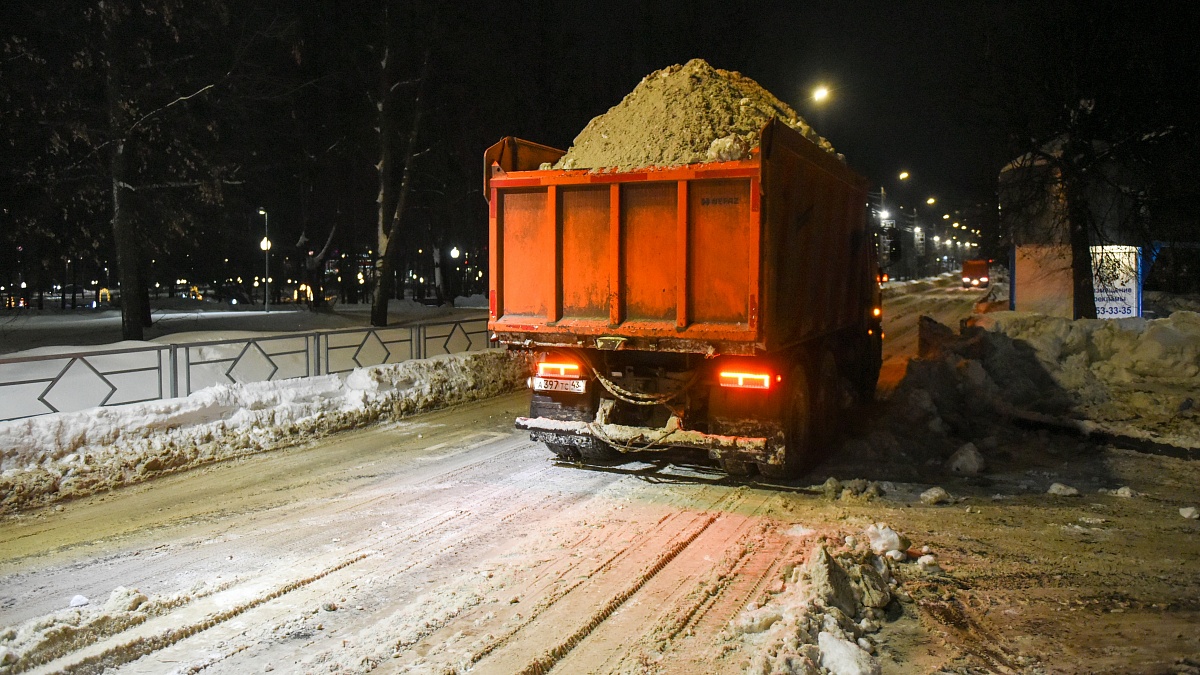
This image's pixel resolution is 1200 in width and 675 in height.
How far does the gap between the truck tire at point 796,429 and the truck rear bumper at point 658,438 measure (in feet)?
0.64

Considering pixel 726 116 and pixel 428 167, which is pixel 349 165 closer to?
pixel 428 167

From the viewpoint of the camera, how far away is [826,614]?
4934 millimetres

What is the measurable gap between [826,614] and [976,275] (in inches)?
2418

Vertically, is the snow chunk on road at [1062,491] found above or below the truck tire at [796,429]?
below

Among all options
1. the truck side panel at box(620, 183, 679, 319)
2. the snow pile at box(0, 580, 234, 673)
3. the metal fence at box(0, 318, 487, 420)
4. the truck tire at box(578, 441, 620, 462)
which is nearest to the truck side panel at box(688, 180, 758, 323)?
the truck side panel at box(620, 183, 679, 319)

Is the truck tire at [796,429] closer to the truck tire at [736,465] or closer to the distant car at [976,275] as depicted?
the truck tire at [736,465]

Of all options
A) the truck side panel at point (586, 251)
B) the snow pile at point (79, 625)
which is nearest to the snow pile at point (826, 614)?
the truck side panel at point (586, 251)

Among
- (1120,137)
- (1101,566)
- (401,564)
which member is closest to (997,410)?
(1101,566)

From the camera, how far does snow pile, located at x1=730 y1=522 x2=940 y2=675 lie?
4367mm

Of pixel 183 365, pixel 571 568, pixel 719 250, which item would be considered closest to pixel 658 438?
pixel 719 250

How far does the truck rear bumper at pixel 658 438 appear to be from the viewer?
7.96 meters

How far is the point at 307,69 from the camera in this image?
27.7m

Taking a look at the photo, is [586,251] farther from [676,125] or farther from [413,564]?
[413,564]

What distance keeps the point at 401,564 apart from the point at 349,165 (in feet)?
115
